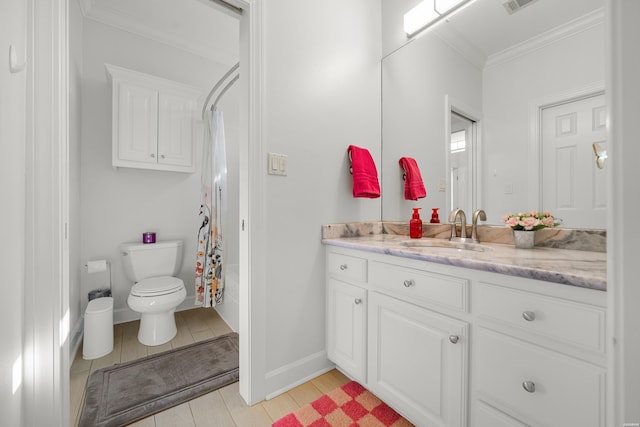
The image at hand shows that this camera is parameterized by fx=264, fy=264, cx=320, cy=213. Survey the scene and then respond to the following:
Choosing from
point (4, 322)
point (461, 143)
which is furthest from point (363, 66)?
point (4, 322)

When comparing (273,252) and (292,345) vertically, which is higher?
(273,252)

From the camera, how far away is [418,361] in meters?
1.09

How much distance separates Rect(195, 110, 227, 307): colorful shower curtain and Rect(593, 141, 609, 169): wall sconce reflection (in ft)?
7.67

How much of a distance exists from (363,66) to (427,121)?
583 mm

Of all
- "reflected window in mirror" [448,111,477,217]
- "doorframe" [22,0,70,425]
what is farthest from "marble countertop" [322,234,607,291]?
"doorframe" [22,0,70,425]

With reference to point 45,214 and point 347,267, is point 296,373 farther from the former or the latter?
point 45,214

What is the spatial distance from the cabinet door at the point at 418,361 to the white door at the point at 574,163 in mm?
745

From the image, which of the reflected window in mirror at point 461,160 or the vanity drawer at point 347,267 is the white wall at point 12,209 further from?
the reflected window in mirror at point 461,160

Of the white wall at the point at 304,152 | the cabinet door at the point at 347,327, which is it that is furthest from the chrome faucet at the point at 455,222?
the cabinet door at the point at 347,327

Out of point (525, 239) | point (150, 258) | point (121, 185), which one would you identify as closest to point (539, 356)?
point (525, 239)

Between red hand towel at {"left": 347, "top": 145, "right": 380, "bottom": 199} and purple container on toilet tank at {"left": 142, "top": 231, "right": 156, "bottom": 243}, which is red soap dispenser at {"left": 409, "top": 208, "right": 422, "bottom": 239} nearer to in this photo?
red hand towel at {"left": 347, "top": 145, "right": 380, "bottom": 199}

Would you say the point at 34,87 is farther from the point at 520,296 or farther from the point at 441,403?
the point at 441,403

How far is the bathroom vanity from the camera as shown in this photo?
703 millimetres

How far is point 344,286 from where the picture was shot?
1451 millimetres
